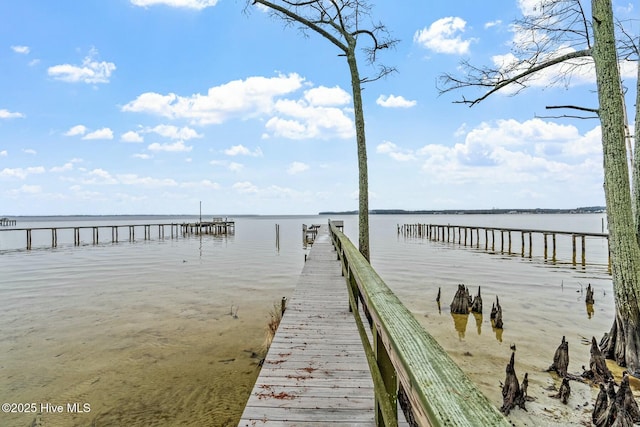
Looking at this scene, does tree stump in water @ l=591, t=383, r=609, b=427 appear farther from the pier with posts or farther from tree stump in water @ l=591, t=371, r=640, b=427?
the pier with posts

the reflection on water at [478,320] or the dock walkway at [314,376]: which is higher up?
the dock walkway at [314,376]

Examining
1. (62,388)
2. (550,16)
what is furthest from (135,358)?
(550,16)

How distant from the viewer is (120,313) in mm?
9648

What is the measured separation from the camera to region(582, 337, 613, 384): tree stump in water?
5.03 m

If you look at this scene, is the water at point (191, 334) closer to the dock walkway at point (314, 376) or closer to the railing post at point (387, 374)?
the dock walkway at point (314, 376)

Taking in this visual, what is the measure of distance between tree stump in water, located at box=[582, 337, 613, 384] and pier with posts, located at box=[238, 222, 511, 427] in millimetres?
3582

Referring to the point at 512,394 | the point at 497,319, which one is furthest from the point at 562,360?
the point at 497,319

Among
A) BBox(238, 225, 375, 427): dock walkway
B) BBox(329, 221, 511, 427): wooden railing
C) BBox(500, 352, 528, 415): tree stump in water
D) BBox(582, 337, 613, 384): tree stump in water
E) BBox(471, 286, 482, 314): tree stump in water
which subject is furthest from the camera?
BBox(471, 286, 482, 314): tree stump in water

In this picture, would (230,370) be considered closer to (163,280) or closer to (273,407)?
(273,407)

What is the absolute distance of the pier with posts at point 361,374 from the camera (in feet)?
3.33

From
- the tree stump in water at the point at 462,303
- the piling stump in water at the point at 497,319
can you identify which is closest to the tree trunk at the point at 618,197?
the piling stump in water at the point at 497,319

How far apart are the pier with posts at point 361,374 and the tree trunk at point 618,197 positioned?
429 cm

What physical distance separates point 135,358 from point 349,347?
15.5 feet

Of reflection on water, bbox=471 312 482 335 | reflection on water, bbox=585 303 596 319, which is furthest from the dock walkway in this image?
reflection on water, bbox=585 303 596 319
